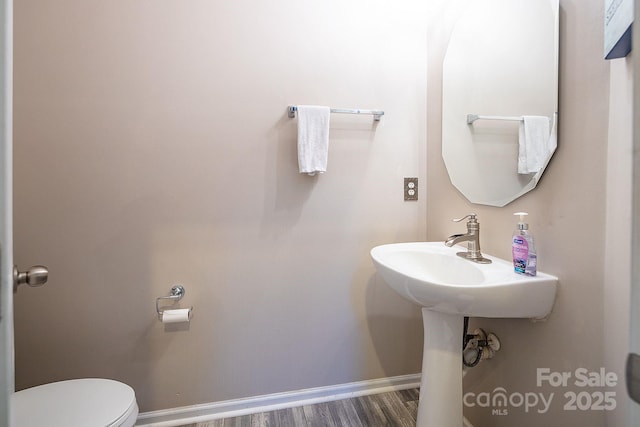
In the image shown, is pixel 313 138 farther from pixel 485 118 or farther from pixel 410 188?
pixel 485 118

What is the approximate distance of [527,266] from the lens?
836mm

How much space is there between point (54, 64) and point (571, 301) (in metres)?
2.15

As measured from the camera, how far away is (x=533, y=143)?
898mm

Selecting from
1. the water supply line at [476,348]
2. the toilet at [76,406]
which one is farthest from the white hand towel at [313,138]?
the toilet at [76,406]

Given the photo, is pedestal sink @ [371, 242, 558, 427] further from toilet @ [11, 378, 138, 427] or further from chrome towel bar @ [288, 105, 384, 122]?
toilet @ [11, 378, 138, 427]

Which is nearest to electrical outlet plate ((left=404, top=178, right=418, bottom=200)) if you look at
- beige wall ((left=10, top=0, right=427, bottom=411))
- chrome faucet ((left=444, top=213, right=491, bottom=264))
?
beige wall ((left=10, top=0, right=427, bottom=411))

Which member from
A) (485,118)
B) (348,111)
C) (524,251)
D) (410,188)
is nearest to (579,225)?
(524,251)

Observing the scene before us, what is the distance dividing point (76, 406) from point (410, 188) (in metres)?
1.65

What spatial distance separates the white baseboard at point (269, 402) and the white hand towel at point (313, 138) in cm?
118

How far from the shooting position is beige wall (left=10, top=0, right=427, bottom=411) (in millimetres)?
1179

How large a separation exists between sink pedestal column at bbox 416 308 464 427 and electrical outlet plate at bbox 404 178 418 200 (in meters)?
0.69

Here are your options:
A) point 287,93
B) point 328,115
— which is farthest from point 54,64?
point 328,115

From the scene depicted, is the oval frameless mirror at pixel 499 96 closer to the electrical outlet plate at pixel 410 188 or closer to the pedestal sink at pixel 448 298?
the electrical outlet plate at pixel 410 188

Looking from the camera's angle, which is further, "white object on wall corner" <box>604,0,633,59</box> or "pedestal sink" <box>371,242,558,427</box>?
"pedestal sink" <box>371,242,558,427</box>
